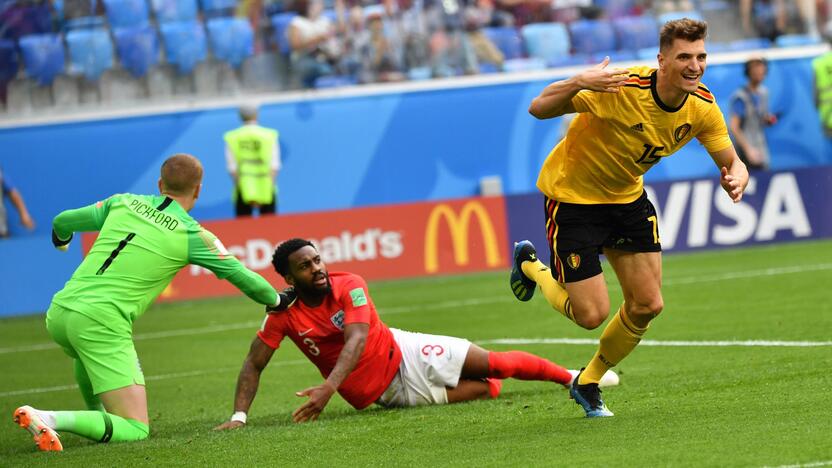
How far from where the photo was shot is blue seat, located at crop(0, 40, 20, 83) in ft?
70.5

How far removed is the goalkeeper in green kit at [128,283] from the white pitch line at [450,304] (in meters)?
6.43

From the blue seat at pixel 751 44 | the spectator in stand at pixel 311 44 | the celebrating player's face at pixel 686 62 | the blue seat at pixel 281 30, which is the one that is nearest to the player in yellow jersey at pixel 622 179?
the celebrating player's face at pixel 686 62

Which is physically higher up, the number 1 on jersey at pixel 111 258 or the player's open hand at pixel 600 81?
the player's open hand at pixel 600 81

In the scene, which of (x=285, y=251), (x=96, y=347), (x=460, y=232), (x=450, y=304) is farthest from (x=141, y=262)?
(x=460, y=232)

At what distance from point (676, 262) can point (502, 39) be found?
6.86m

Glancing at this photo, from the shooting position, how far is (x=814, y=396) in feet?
24.3

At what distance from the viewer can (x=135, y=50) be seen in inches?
863

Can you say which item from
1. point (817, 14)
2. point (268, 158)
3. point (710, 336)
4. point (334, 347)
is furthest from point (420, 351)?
point (817, 14)

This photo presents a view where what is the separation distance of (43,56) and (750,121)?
36.0 ft

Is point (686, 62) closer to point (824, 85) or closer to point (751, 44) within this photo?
point (824, 85)

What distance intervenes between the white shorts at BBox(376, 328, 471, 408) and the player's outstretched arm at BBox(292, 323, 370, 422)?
48cm

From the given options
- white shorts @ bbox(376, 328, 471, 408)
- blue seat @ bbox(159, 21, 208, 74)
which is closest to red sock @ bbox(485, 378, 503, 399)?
white shorts @ bbox(376, 328, 471, 408)

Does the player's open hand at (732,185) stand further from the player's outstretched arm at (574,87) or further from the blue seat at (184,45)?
the blue seat at (184,45)

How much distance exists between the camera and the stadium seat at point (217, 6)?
22.5 meters
